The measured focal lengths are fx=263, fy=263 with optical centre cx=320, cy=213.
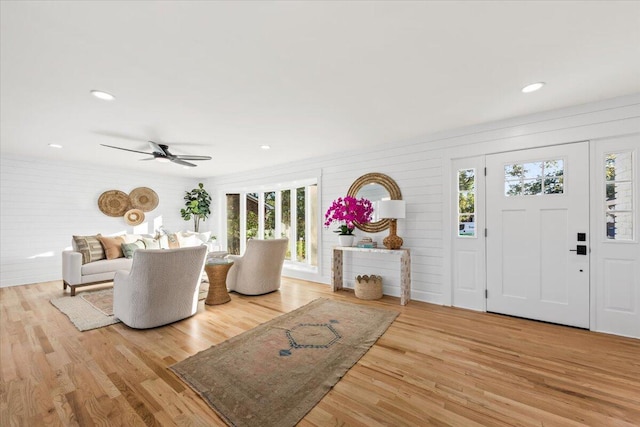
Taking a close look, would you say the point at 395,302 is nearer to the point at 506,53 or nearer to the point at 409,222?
the point at 409,222

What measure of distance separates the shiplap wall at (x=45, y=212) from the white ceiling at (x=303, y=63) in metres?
2.09

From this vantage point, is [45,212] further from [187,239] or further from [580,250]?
[580,250]

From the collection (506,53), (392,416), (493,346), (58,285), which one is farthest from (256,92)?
(58,285)

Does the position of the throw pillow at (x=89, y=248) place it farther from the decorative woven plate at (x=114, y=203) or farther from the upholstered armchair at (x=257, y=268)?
the upholstered armchair at (x=257, y=268)

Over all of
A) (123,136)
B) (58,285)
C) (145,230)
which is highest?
(123,136)

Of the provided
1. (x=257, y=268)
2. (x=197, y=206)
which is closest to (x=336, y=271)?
(x=257, y=268)

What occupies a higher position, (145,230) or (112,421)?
(145,230)

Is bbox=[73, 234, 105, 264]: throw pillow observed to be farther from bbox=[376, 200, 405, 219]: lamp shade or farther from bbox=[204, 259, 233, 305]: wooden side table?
bbox=[376, 200, 405, 219]: lamp shade

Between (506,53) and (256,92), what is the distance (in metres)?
2.10

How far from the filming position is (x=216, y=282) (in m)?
3.76

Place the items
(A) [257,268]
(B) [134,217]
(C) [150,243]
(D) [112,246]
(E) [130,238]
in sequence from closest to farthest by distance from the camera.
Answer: (A) [257,268]
(D) [112,246]
(E) [130,238]
(C) [150,243]
(B) [134,217]

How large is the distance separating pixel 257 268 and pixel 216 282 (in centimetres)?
63

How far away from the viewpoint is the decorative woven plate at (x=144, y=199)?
6.32 m

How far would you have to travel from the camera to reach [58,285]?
491 cm
